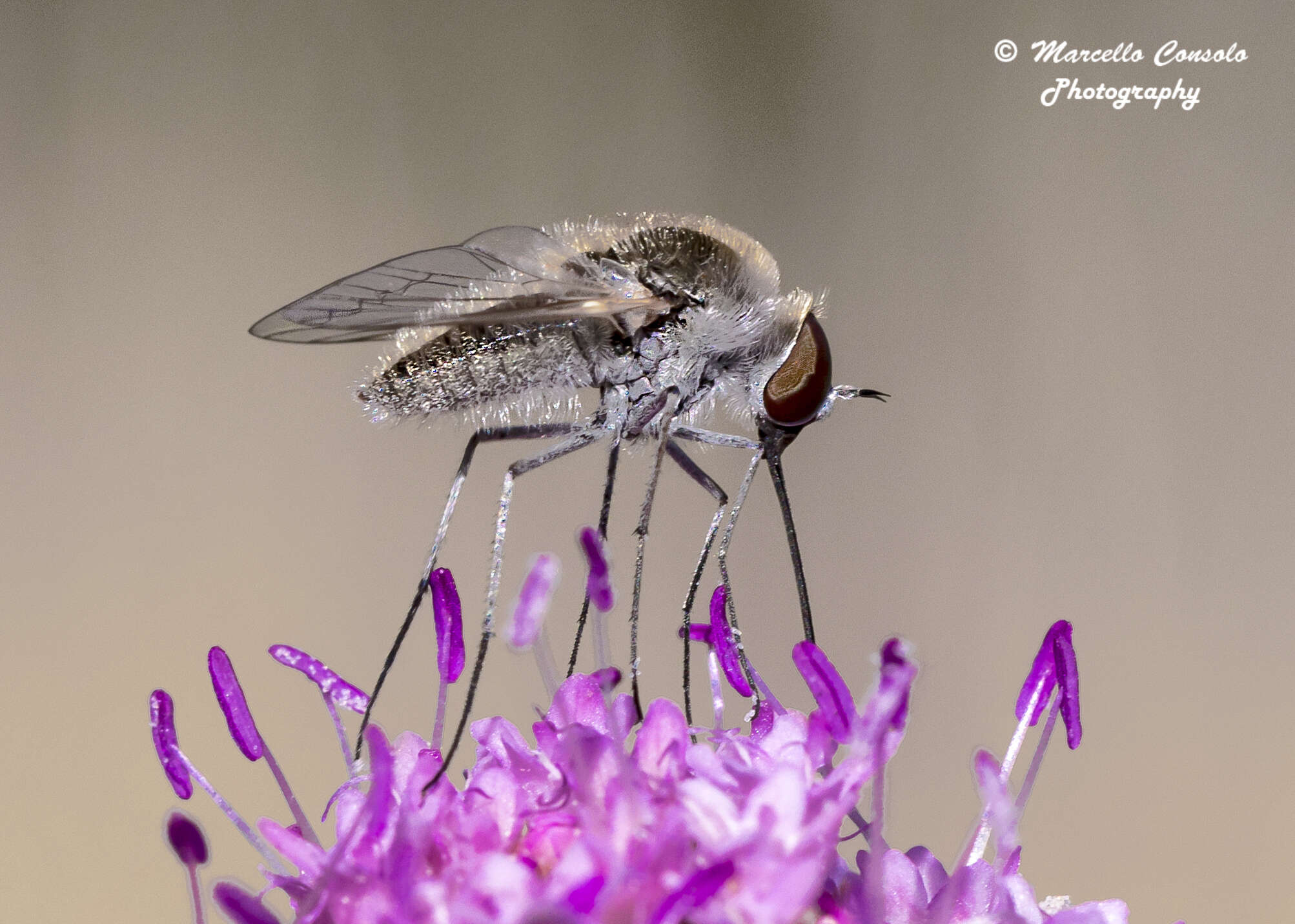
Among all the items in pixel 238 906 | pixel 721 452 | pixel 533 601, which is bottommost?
pixel 238 906

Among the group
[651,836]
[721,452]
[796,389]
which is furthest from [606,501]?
[721,452]

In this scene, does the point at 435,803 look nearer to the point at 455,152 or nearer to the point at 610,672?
the point at 610,672

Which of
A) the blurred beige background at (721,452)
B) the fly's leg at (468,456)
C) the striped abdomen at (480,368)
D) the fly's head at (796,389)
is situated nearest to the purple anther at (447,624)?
the fly's leg at (468,456)

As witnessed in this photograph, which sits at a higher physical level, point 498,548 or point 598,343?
point 598,343

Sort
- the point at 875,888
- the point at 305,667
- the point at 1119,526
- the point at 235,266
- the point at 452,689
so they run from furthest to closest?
the point at 1119,526 → the point at 235,266 → the point at 452,689 → the point at 305,667 → the point at 875,888

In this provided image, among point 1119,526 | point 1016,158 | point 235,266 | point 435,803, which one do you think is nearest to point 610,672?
point 435,803

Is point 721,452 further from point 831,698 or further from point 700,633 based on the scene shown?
point 831,698
